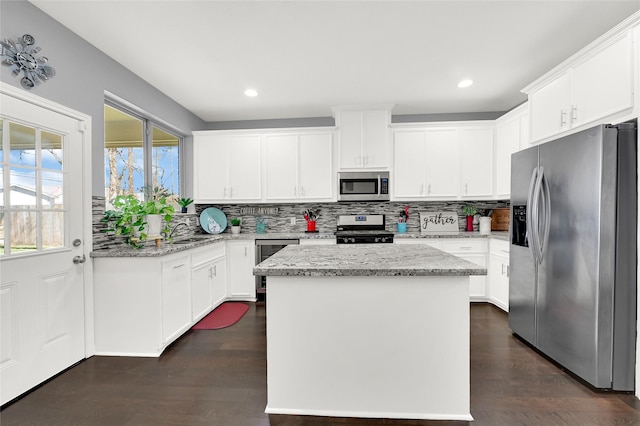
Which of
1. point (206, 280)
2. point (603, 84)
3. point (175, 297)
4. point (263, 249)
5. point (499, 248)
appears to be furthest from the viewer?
point (263, 249)

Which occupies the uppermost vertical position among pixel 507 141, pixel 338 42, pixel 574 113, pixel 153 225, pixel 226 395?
pixel 338 42

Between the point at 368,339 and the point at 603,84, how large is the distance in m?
2.34

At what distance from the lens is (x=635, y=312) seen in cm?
191

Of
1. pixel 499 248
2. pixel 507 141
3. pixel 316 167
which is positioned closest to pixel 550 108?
pixel 507 141

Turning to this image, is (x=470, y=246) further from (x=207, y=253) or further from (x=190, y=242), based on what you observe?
(x=190, y=242)

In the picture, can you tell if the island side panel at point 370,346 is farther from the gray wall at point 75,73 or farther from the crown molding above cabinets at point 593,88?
the gray wall at point 75,73

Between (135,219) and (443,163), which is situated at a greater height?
(443,163)

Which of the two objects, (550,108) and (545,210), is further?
(550,108)

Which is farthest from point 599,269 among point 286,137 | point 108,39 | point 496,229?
point 108,39

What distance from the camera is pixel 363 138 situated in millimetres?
4035

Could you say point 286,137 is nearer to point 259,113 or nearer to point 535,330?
point 259,113

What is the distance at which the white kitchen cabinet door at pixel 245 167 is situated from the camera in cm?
427

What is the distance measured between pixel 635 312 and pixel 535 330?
2.39 ft

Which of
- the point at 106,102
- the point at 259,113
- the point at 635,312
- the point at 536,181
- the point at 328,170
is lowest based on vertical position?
the point at 635,312
